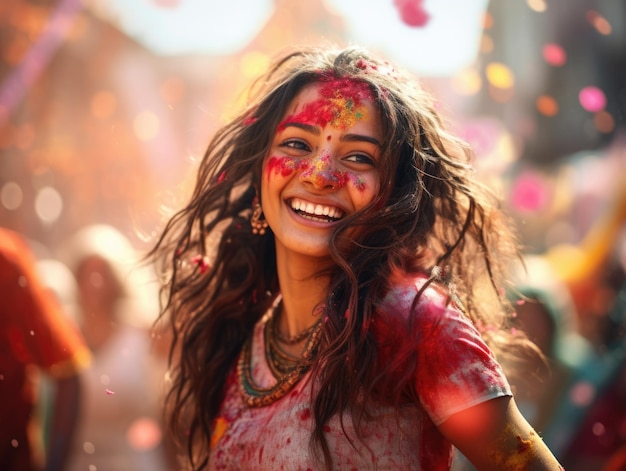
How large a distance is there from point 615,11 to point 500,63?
127cm

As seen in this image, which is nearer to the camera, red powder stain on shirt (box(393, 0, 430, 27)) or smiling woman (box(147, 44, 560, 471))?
smiling woman (box(147, 44, 560, 471))

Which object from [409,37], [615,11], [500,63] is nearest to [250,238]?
[409,37]

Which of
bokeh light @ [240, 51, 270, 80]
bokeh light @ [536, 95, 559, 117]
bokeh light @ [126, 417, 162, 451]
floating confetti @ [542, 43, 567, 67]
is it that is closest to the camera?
bokeh light @ [126, 417, 162, 451]

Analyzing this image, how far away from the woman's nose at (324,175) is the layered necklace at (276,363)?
0.36m

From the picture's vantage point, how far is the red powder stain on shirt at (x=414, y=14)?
123 inches

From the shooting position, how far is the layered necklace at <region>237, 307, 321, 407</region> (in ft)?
6.37

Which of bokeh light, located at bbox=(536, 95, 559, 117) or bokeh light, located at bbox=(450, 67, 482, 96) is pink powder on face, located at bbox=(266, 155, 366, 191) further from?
bokeh light, located at bbox=(536, 95, 559, 117)

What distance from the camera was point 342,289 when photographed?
1893mm

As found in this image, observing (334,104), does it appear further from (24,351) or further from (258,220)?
(24,351)

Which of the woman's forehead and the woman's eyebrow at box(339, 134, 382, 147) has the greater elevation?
the woman's forehead

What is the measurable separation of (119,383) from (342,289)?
7.89 ft

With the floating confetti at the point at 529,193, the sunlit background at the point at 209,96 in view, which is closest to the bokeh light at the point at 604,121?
the sunlit background at the point at 209,96

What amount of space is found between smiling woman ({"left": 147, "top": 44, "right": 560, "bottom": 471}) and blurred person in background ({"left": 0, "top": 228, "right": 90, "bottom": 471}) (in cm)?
80

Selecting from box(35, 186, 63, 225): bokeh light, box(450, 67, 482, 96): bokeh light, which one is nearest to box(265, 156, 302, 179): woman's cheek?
box(450, 67, 482, 96): bokeh light
